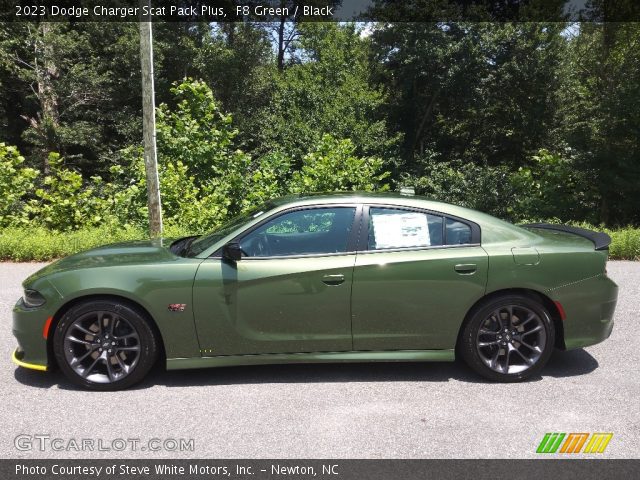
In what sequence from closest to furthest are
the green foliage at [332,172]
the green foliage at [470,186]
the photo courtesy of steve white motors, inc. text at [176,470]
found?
1. the photo courtesy of steve white motors, inc. text at [176,470]
2. the green foliage at [332,172]
3. the green foliage at [470,186]

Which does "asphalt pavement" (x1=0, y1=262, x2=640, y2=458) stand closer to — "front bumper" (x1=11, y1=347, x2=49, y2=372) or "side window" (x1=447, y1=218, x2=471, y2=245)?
"front bumper" (x1=11, y1=347, x2=49, y2=372)

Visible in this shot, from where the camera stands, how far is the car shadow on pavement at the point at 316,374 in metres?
4.40

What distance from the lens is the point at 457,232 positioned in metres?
4.47


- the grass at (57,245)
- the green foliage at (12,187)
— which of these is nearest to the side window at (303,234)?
the grass at (57,245)

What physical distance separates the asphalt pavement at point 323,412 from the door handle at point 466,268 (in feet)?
2.83

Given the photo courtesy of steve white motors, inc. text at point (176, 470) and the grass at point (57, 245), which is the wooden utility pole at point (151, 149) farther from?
the photo courtesy of steve white motors, inc. text at point (176, 470)

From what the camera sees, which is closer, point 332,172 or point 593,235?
point 593,235

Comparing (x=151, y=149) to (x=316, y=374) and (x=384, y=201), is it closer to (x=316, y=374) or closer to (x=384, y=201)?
(x=384, y=201)

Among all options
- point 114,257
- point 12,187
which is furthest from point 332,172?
point 114,257

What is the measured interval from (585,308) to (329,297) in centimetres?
201

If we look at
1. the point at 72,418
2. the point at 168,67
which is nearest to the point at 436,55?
the point at 168,67

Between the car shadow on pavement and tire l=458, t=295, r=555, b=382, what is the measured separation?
0.15 m

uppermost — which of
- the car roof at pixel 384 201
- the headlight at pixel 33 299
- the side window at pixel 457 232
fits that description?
the car roof at pixel 384 201

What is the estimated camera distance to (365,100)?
2278cm
